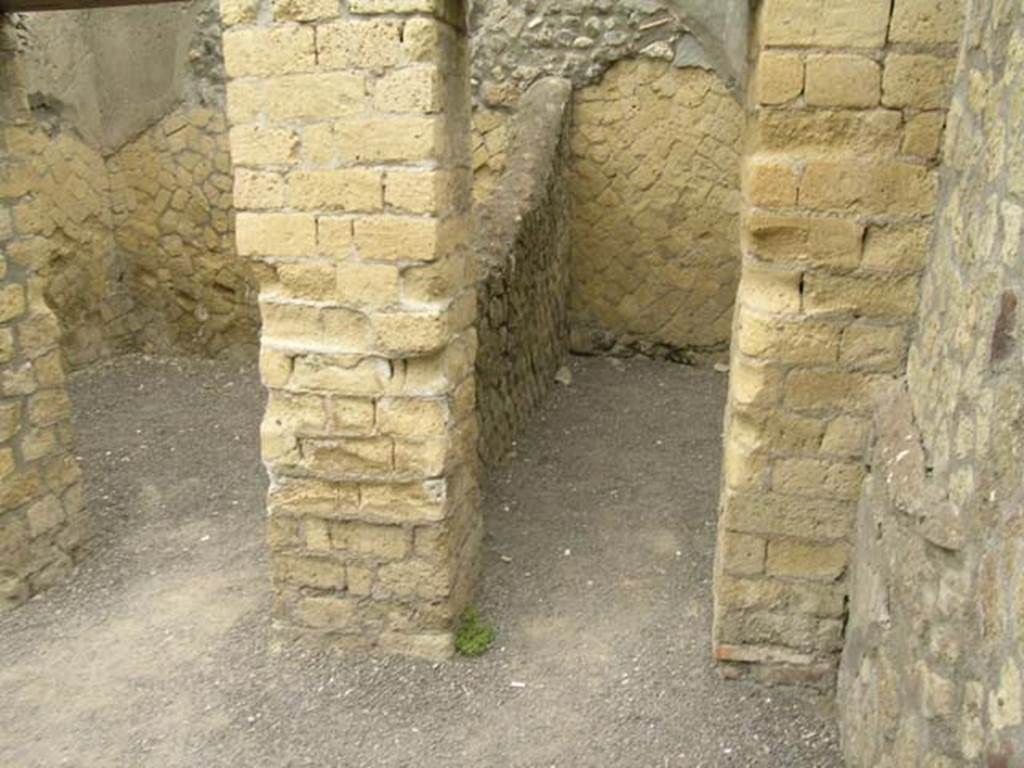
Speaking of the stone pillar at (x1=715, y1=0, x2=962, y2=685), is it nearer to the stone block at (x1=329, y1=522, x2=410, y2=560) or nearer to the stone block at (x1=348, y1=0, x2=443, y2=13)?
the stone block at (x1=348, y1=0, x2=443, y2=13)

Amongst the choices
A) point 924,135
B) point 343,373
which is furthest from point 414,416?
point 924,135

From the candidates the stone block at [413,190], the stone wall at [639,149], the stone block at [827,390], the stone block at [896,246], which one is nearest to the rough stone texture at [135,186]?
the stone wall at [639,149]

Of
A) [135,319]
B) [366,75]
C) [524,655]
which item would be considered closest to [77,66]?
[135,319]

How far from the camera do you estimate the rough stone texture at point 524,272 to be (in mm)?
5039

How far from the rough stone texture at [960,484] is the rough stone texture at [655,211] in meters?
3.89

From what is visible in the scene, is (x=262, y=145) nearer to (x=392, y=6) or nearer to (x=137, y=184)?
(x=392, y=6)

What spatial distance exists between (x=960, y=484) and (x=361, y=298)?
201cm

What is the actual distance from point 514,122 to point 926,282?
13.9 feet

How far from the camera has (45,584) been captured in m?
4.19

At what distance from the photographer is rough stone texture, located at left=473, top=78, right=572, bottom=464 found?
504cm

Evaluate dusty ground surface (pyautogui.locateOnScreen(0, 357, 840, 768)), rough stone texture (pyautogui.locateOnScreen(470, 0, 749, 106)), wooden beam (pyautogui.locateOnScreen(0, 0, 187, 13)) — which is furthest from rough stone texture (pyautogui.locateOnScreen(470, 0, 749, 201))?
wooden beam (pyautogui.locateOnScreen(0, 0, 187, 13))

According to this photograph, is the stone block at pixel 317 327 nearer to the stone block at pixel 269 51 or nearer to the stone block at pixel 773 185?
the stone block at pixel 269 51

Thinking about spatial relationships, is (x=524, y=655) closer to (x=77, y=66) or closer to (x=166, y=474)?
(x=166, y=474)

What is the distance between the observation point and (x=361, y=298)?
3.24m
